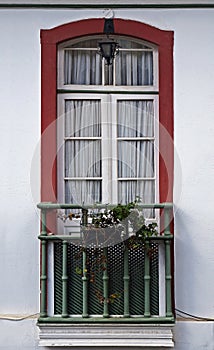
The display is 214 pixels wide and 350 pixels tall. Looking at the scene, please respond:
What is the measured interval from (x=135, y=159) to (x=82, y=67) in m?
1.22

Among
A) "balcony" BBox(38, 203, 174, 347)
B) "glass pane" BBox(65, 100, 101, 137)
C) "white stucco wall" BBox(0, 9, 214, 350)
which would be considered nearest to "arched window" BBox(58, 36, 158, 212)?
"glass pane" BBox(65, 100, 101, 137)

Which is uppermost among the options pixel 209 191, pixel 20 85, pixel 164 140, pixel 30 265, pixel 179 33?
pixel 179 33

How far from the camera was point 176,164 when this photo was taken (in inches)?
355

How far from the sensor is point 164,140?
29.7 feet

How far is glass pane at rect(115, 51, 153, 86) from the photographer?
9297 millimetres

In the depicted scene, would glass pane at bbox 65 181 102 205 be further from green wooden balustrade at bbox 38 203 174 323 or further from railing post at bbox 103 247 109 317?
railing post at bbox 103 247 109 317

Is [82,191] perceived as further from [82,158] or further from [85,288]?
[85,288]

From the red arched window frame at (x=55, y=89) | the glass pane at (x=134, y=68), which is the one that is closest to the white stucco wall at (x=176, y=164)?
the red arched window frame at (x=55, y=89)

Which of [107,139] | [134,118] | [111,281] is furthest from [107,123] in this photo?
[111,281]

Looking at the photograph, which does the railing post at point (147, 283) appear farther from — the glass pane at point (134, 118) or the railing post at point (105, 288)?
the glass pane at point (134, 118)

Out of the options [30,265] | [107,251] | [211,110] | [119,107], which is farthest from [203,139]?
[30,265]

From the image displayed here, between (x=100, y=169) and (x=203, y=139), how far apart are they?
1206 mm

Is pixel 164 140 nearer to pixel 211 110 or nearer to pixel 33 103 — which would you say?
pixel 211 110

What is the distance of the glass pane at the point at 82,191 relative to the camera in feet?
30.0
